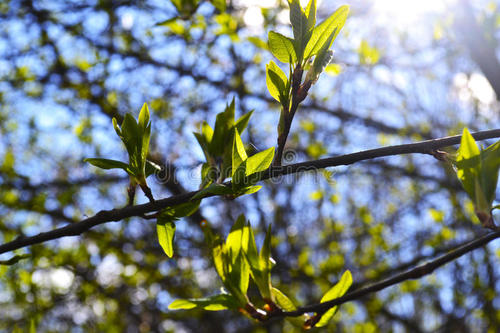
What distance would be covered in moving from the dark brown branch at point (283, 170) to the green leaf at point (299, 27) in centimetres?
19

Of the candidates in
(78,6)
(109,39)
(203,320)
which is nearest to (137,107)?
(109,39)

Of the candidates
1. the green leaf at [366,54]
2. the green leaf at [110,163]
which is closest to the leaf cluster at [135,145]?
the green leaf at [110,163]

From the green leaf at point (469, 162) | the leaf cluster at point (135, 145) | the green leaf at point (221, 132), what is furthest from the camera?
the green leaf at point (221, 132)

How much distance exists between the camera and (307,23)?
0.72 meters

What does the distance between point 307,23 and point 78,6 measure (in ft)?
8.81

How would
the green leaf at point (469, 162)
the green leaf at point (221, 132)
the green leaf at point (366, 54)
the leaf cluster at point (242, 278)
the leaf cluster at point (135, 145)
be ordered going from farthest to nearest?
the green leaf at point (366, 54), the green leaf at point (221, 132), the leaf cluster at point (242, 278), the leaf cluster at point (135, 145), the green leaf at point (469, 162)

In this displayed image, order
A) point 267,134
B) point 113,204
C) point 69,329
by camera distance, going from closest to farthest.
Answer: point 113,204, point 267,134, point 69,329

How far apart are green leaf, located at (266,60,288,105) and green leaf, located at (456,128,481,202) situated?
0.30m

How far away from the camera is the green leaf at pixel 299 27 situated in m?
0.70

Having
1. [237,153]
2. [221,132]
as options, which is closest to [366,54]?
[221,132]

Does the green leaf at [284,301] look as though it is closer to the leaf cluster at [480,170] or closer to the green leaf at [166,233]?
the green leaf at [166,233]

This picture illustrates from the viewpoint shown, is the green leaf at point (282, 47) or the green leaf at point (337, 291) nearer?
the green leaf at point (282, 47)

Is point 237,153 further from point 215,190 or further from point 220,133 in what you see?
point 220,133

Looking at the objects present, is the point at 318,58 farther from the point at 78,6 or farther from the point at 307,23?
the point at 78,6
